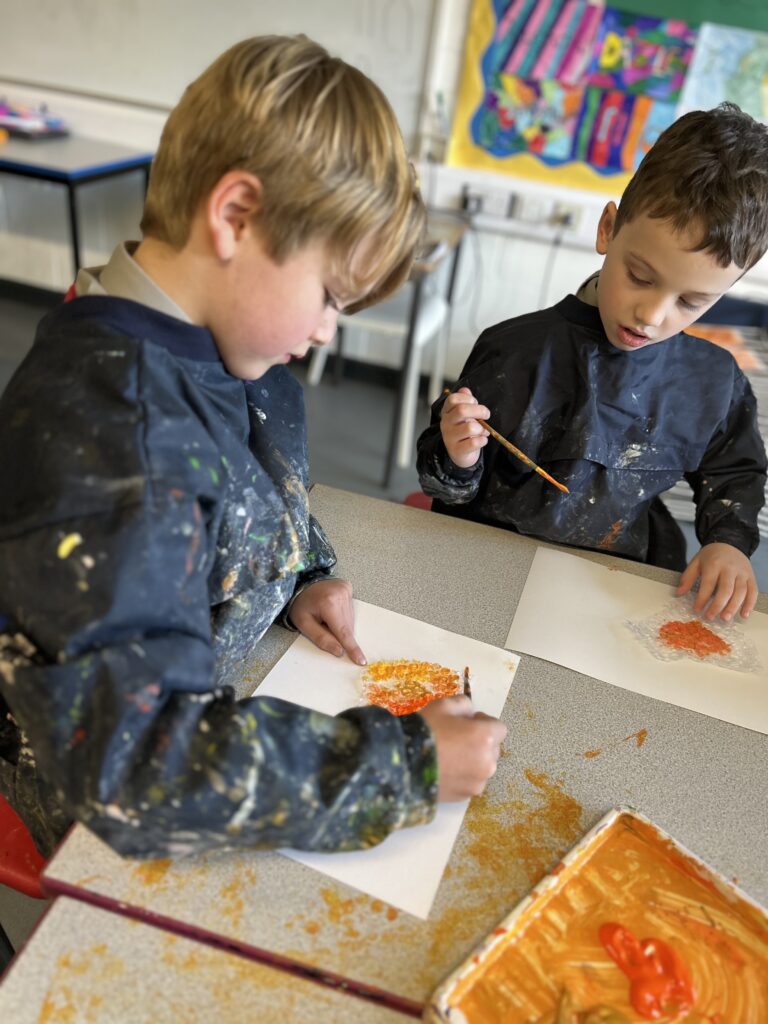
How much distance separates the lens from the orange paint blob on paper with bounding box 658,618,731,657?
0.93 m

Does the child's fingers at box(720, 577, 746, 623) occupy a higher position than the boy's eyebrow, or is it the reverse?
the boy's eyebrow

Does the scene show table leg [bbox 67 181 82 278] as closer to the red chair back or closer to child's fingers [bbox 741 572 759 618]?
the red chair back

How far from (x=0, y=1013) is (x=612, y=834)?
0.48 meters

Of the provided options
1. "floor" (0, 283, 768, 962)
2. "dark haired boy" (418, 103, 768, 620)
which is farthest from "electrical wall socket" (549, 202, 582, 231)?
"dark haired boy" (418, 103, 768, 620)

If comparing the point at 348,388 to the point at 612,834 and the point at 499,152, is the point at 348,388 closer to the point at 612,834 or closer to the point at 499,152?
the point at 499,152

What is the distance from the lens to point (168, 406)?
0.61 meters

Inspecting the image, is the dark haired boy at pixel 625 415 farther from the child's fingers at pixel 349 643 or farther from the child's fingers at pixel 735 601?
the child's fingers at pixel 349 643

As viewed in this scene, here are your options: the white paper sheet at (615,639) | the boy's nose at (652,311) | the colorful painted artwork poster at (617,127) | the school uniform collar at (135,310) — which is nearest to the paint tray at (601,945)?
the white paper sheet at (615,639)

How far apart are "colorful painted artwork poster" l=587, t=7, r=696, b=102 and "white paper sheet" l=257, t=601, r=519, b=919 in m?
2.42

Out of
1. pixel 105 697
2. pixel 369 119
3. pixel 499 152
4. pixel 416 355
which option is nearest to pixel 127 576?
pixel 105 697

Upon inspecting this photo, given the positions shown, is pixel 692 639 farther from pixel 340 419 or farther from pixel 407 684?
pixel 340 419

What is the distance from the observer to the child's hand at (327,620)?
0.84 m

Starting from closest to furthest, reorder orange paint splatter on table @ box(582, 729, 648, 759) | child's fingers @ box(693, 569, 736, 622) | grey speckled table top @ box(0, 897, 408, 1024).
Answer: grey speckled table top @ box(0, 897, 408, 1024), orange paint splatter on table @ box(582, 729, 648, 759), child's fingers @ box(693, 569, 736, 622)

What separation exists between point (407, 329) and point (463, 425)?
167cm
